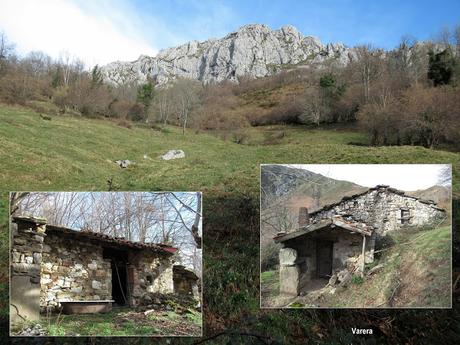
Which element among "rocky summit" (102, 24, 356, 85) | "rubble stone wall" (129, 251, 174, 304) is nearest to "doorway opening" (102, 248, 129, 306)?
"rubble stone wall" (129, 251, 174, 304)

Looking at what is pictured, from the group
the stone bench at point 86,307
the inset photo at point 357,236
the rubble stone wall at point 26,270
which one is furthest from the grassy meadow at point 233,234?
the stone bench at point 86,307

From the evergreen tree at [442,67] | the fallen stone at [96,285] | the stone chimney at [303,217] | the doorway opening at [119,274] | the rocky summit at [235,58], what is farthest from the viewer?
the rocky summit at [235,58]

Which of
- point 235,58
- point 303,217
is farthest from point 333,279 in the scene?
point 235,58

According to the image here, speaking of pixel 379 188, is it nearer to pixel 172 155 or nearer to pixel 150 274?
pixel 150 274

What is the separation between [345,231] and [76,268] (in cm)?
405

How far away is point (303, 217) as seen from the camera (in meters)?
5.97

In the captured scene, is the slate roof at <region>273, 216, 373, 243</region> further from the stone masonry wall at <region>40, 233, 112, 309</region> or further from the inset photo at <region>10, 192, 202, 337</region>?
the stone masonry wall at <region>40, 233, 112, 309</region>

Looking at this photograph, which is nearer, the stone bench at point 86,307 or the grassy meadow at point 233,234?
the stone bench at point 86,307

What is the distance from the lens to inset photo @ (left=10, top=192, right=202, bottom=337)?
5578 millimetres

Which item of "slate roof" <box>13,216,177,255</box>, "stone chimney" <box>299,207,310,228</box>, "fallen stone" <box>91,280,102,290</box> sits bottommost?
"fallen stone" <box>91,280,102,290</box>

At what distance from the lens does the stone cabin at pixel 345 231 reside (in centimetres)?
577

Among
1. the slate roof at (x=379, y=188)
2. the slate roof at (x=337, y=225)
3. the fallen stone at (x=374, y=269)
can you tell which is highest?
the slate roof at (x=379, y=188)

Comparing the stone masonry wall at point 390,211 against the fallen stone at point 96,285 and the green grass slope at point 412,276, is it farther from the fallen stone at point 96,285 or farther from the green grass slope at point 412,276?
the fallen stone at point 96,285

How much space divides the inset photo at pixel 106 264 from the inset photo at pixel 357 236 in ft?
4.24
